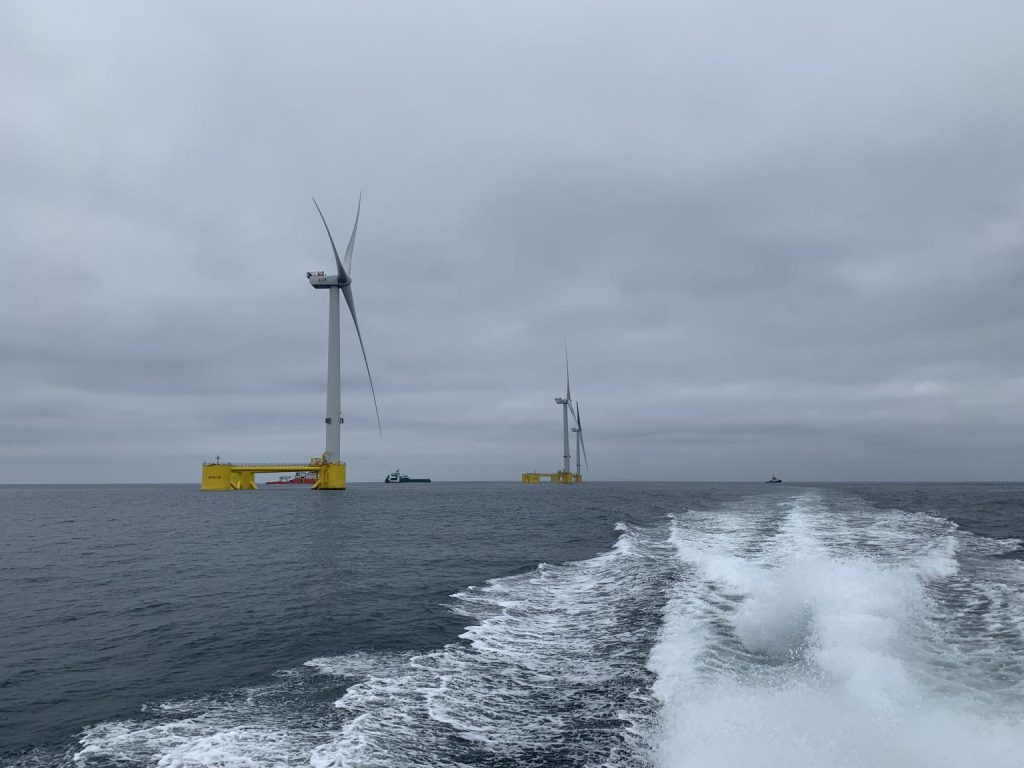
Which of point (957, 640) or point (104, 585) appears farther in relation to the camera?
point (104, 585)

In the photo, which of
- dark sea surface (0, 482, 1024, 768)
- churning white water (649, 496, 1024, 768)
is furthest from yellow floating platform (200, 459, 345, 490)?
churning white water (649, 496, 1024, 768)

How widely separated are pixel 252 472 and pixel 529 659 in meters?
154

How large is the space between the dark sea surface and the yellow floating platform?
10298 cm

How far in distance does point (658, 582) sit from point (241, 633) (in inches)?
721

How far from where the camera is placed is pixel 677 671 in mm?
18031

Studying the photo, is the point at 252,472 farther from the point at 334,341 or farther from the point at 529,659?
the point at 529,659

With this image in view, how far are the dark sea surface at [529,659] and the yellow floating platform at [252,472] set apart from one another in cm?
10298

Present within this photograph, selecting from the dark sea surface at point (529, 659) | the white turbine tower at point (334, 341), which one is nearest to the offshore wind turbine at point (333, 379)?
the white turbine tower at point (334, 341)

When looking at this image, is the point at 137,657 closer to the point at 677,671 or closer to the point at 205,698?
the point at 205,698

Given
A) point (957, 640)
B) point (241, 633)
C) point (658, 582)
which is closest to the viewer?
point (957, 640)

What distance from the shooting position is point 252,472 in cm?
15975

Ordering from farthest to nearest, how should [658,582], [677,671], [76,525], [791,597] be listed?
[76,525] → [658,582] → [791,597] → [677,671]

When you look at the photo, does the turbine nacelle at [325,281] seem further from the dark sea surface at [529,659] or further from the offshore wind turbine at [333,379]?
the dark sea surface at [529,659]

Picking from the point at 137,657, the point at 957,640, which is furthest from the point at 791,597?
the point at 137,657
